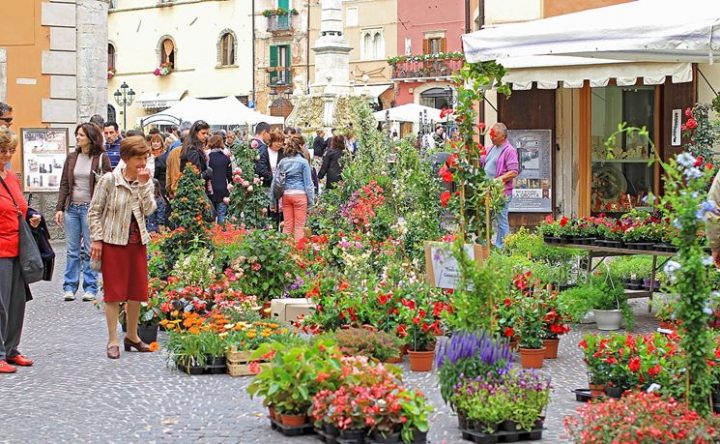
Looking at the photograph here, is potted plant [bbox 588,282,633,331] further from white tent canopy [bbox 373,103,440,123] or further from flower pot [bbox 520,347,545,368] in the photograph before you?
white tent canopy [bbox 373,103,440,123]

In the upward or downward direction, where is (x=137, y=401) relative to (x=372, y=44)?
downward

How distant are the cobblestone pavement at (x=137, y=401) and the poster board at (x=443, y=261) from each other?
0.95m

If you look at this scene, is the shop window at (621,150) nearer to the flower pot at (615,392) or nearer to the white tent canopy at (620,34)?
the white tent canopy at (620,34)

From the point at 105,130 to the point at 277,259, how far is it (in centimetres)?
395

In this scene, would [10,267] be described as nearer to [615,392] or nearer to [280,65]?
[615,392]

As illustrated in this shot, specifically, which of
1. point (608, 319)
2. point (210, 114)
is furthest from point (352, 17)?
point (608, 319)

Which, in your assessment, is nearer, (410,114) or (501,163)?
(501,163)

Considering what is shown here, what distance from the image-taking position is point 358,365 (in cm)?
732

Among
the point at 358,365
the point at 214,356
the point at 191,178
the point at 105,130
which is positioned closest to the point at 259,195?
the point at 105,130

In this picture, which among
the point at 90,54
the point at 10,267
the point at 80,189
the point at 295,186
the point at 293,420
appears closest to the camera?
the point at 293,420

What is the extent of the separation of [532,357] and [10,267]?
3.69 meters

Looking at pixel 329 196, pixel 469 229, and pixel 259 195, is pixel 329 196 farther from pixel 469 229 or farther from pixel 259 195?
pixel 469 229

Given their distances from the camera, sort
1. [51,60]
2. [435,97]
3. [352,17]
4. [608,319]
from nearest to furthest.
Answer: [608,319], [51,60], [435,97], [352,17]

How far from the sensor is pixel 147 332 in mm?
10805
